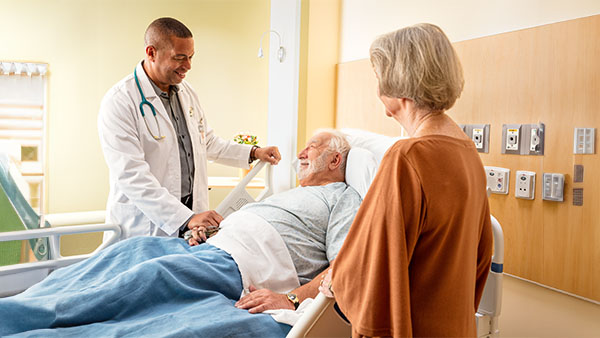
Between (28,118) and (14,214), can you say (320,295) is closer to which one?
(14,214)

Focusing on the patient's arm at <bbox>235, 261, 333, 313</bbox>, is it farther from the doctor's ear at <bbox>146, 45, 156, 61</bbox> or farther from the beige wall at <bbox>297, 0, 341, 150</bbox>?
the beige wall at <bbox>297, 0, 341, 150</bbox>

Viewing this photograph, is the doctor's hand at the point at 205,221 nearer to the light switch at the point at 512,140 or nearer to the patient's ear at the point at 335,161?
the patient's ear at the point at 335,161

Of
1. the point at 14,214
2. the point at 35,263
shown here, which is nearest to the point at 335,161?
the point at 35,263

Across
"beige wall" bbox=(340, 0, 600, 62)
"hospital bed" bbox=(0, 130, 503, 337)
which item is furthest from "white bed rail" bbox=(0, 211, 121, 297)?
"beige wall" bbox=(340, 0, 600, 62)

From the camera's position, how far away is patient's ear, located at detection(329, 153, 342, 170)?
212 cm

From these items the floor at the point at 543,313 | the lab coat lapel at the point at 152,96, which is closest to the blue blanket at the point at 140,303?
the lab coat lapel at the point at 152,96

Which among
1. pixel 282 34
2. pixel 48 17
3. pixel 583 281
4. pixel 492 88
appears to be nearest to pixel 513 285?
pixel 583 281

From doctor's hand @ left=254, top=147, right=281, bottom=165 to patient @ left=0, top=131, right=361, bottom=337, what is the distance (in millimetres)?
353

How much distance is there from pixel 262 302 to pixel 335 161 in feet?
2.72

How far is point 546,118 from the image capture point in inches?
75.2

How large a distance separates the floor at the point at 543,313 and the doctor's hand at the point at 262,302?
1.05 meters

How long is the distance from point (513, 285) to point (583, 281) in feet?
1.01

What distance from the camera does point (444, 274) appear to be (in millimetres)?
933

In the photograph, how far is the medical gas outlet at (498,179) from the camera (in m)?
2.06
